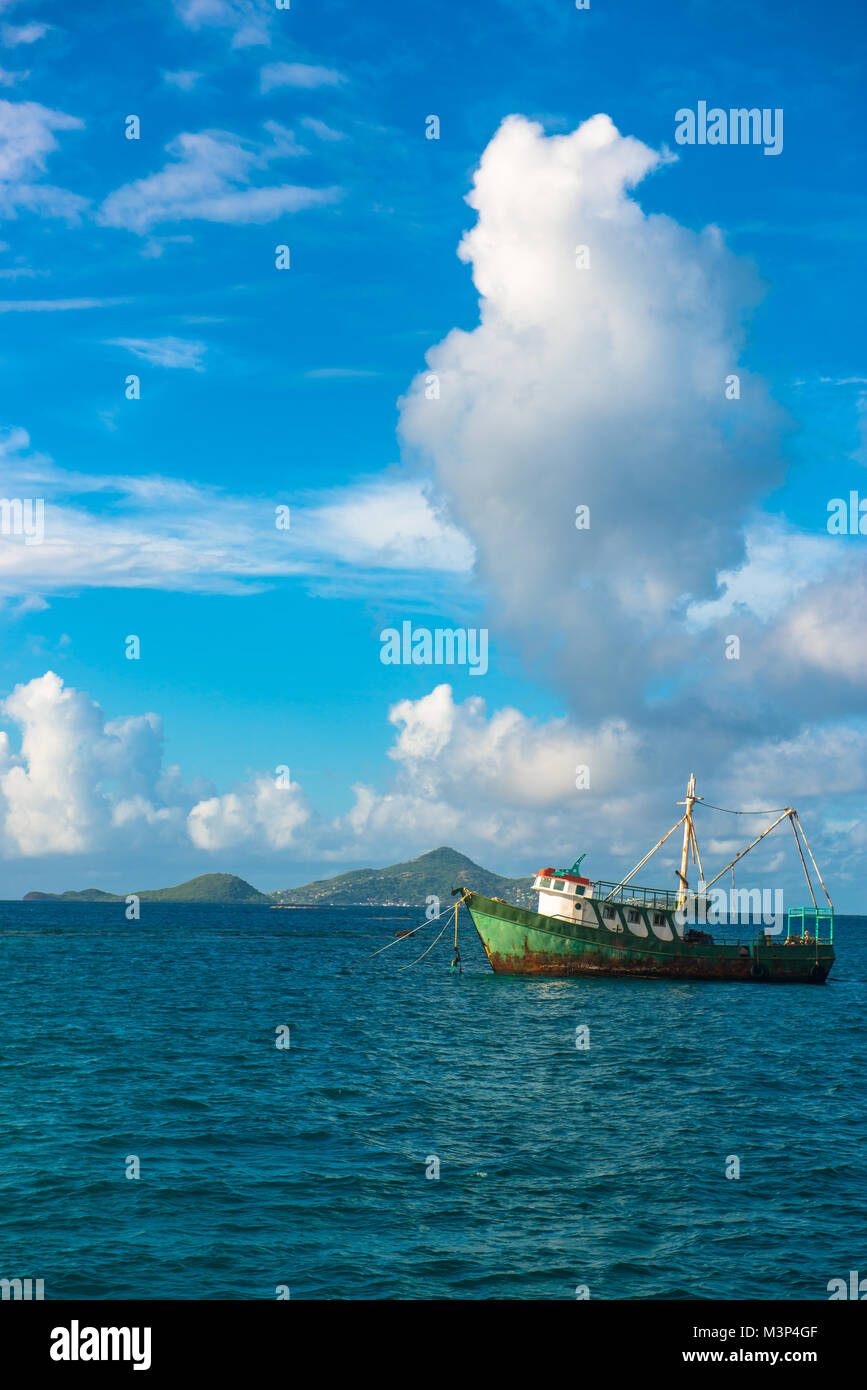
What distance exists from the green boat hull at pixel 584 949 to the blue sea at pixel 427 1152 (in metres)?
11.3

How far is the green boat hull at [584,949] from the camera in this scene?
223ft

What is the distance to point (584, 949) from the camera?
68312mm

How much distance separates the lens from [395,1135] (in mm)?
27906

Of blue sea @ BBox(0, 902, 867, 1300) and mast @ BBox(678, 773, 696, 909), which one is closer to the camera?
blue sea @ BBox(0, 902, 867, 1300)

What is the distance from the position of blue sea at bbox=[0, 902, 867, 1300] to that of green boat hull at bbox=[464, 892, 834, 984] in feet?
37.0

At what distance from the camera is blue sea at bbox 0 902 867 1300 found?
1853cm

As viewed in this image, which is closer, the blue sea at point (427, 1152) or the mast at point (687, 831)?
the blue sea at point (427, 1152)

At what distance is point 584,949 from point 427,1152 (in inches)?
1724

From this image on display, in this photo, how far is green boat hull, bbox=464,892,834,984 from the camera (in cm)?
6806

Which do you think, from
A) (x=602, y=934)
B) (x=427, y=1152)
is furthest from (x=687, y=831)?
(x=427, y=1152)
